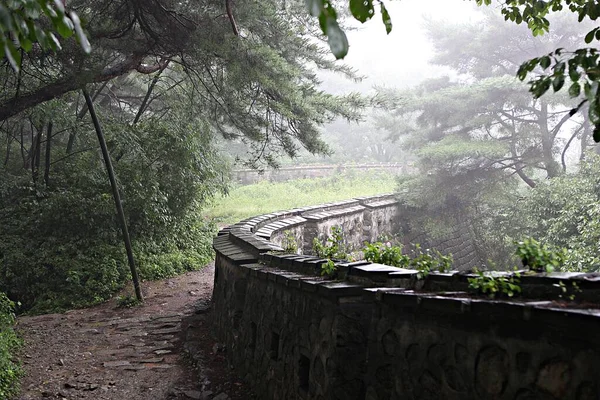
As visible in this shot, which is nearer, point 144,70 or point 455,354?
point 455,354

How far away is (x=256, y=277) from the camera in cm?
479

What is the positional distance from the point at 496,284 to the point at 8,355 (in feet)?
17.0

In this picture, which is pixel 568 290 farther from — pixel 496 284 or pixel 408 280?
pixel 408 280

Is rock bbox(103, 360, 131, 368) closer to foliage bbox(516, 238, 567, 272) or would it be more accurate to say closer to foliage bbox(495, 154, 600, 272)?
foliage bbox(516, 238, 567, 272)

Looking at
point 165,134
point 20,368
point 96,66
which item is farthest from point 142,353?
point 165,134

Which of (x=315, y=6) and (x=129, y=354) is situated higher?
(x=315, y=6)

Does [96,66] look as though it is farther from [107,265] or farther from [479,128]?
[479,128]

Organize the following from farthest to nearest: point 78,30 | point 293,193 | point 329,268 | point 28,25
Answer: point 293,193
point 329,268
point 28,25
point 78,30

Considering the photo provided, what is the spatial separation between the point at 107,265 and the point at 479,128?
11.9 meters

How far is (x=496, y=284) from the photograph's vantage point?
2.20 m

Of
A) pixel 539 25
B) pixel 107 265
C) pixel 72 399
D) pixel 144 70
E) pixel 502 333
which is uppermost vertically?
pixel 144 70

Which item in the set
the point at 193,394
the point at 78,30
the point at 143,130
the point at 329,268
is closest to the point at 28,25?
the point at 78,30

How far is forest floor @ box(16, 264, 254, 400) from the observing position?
16.3 ft

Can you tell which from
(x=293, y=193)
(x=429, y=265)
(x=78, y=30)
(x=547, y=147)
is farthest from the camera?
(x=293, y=193)
